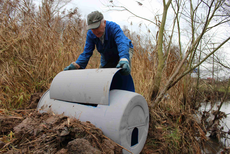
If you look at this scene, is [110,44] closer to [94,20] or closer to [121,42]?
[121,42]

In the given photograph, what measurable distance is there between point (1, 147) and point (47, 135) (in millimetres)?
340

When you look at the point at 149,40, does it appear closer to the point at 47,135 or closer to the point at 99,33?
the point at 99,33

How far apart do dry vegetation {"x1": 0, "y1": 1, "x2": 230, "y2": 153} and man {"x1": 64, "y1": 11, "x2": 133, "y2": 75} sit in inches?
33.9

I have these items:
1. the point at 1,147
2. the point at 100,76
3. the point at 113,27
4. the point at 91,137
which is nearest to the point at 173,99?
the point at 113,27

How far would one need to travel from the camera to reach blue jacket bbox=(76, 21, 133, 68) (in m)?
2.07

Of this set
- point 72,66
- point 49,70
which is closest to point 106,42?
point 72,66

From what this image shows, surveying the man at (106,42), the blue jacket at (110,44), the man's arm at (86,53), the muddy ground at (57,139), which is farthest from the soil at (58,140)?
the man's arm at (86,53)

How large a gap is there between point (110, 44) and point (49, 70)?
4.23ft

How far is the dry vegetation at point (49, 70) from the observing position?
2315 millimetres

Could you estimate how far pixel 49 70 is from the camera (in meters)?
2.85

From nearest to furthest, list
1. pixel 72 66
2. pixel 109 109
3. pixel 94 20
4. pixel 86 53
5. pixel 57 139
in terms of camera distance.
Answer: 1. pixel 57 139
2. pixel 109 109
3. pixel 94 20
4. pixel 72 66
5. pixel 86 53

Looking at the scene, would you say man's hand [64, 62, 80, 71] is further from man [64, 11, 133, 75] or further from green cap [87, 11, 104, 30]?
green cap [87, 11, 104, 30]

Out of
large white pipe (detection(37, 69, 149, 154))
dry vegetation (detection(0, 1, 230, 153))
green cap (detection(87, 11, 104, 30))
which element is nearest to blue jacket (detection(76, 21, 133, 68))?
green cap (detection(87, 11, 104, 30))

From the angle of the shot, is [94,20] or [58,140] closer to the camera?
[58,140]
